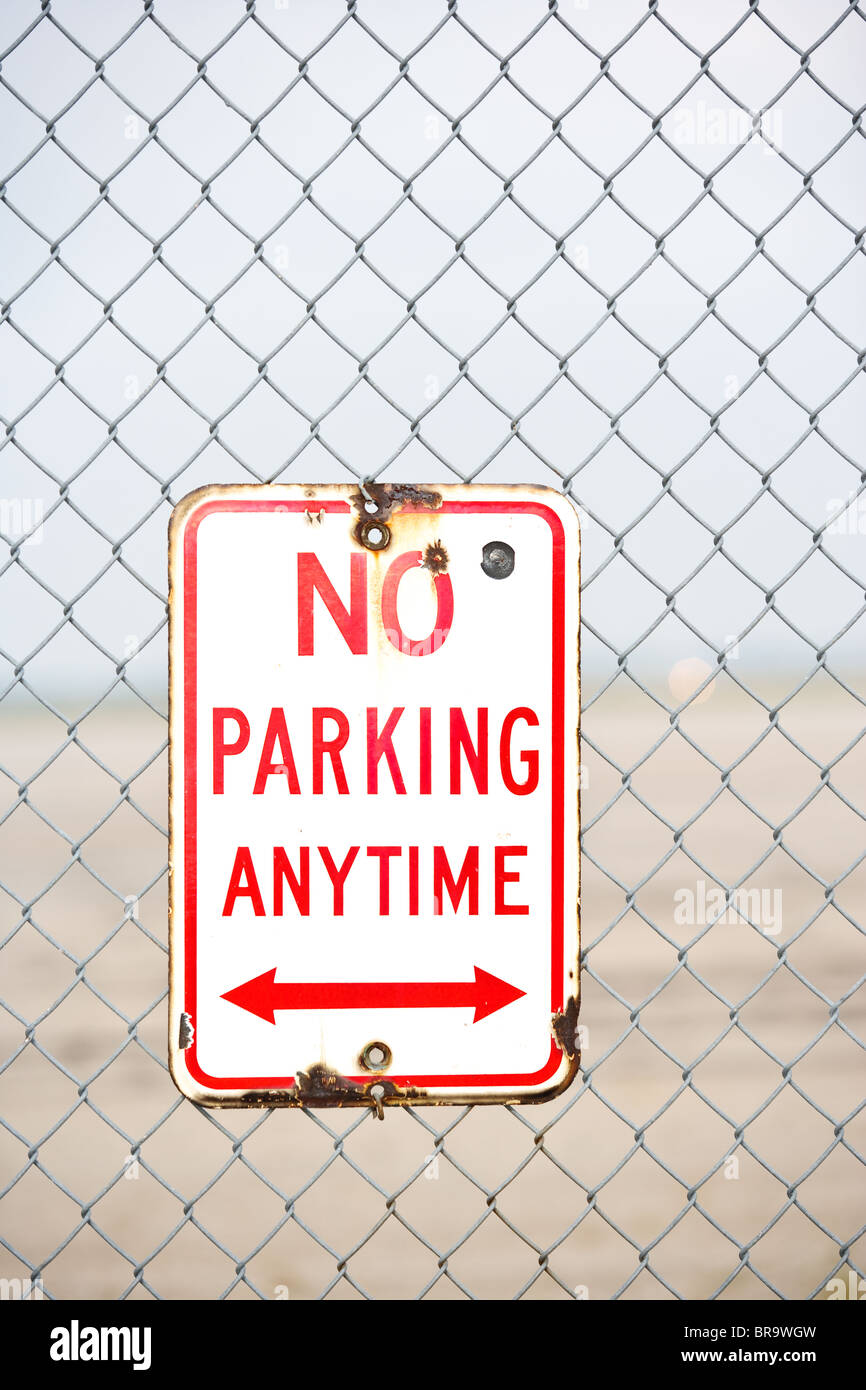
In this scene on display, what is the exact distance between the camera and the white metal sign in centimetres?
121

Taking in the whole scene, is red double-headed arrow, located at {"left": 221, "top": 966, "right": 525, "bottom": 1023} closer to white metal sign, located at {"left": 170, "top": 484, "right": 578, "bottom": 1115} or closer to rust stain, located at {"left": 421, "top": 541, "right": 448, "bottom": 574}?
white metal sign, located at {"left": 170, "top": 484, "right": 578, "bottom": 1115}

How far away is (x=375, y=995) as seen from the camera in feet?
4.00

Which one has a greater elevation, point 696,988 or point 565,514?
point 565,514

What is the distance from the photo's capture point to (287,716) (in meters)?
1.21

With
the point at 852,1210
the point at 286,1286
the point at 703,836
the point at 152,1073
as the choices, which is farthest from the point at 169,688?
the point at 703,836

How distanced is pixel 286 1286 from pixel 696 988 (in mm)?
2558

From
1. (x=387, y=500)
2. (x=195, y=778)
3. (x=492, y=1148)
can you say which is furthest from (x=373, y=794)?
(x=492, y=1148)

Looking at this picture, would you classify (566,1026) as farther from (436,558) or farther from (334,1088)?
(436,558)

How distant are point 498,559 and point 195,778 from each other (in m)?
0.41

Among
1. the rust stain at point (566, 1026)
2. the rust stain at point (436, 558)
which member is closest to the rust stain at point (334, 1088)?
the rust stain at point (566, 1026)

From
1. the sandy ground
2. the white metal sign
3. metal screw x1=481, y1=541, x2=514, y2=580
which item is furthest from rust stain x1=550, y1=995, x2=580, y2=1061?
metal screw x1=481, y1=541, x2=514, y2=580

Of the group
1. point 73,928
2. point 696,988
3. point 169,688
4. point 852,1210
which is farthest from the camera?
point 73,928

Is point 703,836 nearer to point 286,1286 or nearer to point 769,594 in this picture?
point 286,1286
